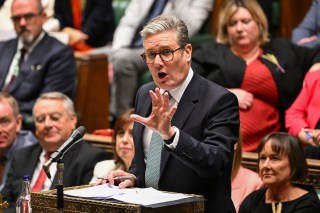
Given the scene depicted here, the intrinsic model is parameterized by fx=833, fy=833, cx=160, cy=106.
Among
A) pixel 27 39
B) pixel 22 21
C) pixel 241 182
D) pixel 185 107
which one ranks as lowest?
pixel 241 182

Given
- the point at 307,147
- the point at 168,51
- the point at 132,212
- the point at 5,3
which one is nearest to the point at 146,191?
the point at 132,212

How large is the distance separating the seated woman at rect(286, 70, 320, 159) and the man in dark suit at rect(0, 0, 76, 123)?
185 cm

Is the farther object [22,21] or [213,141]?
[22,21]

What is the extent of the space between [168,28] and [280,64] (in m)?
2.21

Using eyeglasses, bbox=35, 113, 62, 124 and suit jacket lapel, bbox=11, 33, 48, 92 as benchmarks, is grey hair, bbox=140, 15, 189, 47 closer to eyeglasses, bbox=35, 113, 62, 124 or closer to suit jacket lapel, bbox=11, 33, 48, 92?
eyeglasses, bbox=35, 113, 62, 124

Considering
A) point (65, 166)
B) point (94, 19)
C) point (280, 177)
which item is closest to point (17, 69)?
point (94, 19)

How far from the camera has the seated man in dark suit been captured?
471 centimetres

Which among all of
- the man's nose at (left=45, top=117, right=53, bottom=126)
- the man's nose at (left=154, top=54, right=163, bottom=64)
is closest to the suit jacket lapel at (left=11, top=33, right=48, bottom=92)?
the man's nose at (left=45, top=117, right=53, bottom=126)

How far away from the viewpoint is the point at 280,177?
3.90 m

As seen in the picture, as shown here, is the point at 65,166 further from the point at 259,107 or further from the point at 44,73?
the point at 44,73

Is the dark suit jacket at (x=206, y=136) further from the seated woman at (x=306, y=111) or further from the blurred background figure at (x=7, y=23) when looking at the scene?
the blurred background figure at (x=7, y=23)

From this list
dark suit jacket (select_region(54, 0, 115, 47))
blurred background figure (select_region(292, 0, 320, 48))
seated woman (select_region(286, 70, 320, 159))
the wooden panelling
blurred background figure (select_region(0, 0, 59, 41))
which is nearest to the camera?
seated woman (select_region(286, 70, 320, 159))

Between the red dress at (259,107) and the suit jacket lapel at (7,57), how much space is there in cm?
188

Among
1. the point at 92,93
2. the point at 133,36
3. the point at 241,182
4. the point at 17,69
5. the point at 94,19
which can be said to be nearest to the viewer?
the point at 241,182
